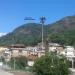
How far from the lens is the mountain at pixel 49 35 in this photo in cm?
10894

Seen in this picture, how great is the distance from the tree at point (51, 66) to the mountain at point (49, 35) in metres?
66.5

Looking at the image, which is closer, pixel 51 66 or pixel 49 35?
pixel 51 66

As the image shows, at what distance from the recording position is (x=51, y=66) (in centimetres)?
3203

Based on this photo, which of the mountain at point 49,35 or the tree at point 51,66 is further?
the mountain at point 49,35

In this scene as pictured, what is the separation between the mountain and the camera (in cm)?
10894

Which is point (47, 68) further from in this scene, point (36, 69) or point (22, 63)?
point (22, 63)

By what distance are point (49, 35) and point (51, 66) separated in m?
97.1

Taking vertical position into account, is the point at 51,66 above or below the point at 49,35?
below

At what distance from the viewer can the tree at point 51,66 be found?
105ft

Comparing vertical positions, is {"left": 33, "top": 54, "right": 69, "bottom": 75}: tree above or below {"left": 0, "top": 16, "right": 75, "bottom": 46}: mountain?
below

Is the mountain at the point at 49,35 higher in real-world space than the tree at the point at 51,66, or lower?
higher

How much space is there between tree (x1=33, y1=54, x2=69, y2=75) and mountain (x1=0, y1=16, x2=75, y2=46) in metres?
66.5

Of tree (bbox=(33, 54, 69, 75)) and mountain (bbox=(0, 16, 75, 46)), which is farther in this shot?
mountain (bbox=(0, 16, 75, 46))

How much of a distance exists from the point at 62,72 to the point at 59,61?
4.24ft
